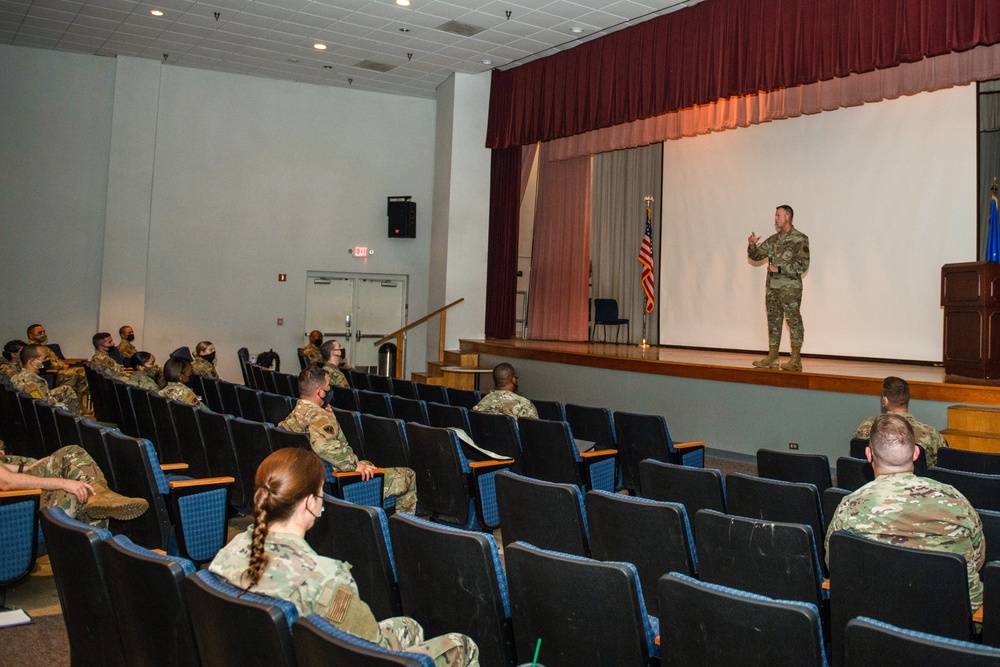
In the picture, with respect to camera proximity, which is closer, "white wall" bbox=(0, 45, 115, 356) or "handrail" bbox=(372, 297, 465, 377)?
"white wall" bbox=(0, 45, 115, 356)

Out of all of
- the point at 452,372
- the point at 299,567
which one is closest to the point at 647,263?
the point at 452,372

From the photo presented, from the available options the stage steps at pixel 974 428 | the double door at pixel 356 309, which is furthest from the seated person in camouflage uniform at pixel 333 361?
the double door at pixel 356 309

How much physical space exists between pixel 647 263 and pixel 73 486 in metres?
9.89

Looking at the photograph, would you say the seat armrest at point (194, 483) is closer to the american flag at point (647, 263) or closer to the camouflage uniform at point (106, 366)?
the camouflage uniform at point (106, 366)

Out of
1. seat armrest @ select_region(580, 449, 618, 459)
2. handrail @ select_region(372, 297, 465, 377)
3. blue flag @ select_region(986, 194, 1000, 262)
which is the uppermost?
blue flag @ select_region(986, 194, 1000, 262)

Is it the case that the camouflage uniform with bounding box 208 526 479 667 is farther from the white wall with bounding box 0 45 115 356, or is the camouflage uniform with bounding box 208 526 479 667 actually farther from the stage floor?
the white wall with bounding box 0 45 115 356

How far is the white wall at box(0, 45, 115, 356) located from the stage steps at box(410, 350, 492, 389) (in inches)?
201

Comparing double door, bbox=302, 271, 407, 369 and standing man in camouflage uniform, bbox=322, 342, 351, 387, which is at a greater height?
double door, bbox=302, 271, 407, 369

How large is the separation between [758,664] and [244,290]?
41.1 feet

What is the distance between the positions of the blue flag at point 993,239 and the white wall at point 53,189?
1178 cm

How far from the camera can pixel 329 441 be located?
452cm

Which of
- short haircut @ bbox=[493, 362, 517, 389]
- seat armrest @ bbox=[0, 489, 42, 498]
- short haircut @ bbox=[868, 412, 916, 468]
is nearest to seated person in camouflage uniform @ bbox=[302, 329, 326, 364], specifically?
short haircut @ bbox=[493, 362, 517, 389]

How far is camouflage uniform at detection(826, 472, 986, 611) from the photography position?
8.92ft

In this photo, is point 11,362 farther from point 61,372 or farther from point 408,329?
point 408,329
